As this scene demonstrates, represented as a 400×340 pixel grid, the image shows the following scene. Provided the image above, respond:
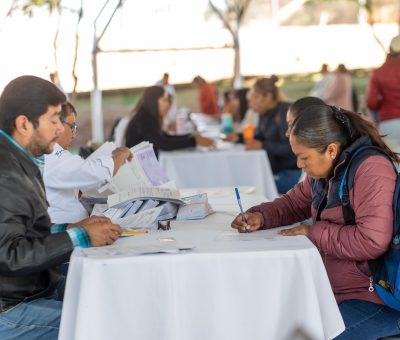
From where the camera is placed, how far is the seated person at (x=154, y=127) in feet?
17.2

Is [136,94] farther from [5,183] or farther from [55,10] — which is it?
[5,183]

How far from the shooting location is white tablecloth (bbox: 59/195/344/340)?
6.79 ft

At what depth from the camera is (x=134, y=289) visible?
2.09 metres

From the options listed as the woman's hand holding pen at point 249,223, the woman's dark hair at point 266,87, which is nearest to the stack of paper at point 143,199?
the woman's hand holding pen at point 249,223

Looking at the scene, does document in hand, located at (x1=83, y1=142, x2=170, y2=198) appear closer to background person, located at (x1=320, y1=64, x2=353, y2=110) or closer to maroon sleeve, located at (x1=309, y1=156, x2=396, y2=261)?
maroon sleeve, located at (x1=309, y1=156, x2=396, y2=261)

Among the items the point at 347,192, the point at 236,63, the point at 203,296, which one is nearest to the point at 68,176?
the point at 203,296

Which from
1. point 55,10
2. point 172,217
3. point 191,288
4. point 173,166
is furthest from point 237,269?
point 55,10

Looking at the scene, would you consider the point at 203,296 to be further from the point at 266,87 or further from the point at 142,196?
the point at 266,87

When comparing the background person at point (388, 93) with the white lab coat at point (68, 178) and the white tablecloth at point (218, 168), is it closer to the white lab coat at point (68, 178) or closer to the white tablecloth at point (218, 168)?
the white tablecloth at point (218, 168)

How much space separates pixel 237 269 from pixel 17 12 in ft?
18.8

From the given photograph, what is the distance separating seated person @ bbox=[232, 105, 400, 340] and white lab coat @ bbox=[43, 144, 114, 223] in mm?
623

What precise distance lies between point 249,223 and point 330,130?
1.33 ft

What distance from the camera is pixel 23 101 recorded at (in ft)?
6.89

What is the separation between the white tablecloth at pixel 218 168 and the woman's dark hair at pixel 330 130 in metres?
2.72
